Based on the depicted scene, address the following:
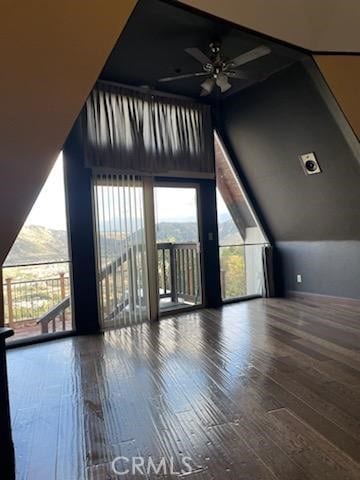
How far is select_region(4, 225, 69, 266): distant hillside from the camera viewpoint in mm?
4066

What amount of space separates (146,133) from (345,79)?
2431 mm

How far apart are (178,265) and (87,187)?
6.11 feet

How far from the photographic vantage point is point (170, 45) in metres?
3.54

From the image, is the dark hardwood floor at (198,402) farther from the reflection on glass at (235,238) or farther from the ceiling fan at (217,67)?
the ceiling fan at (217,67)

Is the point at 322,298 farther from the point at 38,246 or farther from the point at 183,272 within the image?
the point at 38,246

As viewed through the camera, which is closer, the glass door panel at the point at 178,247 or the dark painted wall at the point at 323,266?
the dark painted wall at the point at 323,266

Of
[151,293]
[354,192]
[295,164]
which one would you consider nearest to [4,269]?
[151,293]

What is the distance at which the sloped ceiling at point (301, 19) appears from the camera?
271 cm

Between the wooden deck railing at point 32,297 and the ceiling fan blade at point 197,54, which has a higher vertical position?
the ceiling fan blade at point 197,54

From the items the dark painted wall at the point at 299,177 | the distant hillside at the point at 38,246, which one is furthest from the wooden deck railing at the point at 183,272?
the distant hillside at the point at 38,246

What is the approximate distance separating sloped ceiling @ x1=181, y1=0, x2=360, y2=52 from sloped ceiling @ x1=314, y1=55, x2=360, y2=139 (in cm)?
11

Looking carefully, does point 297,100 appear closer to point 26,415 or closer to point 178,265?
point 178,265

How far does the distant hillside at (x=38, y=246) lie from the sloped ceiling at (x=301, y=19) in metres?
2.89

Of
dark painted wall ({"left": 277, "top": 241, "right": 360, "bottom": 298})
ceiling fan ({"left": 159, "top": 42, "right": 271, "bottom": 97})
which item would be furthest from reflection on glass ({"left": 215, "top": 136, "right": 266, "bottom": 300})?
ceiling fan ({"left": 159, "top": 42, "right": 271, "bottom": 97})
